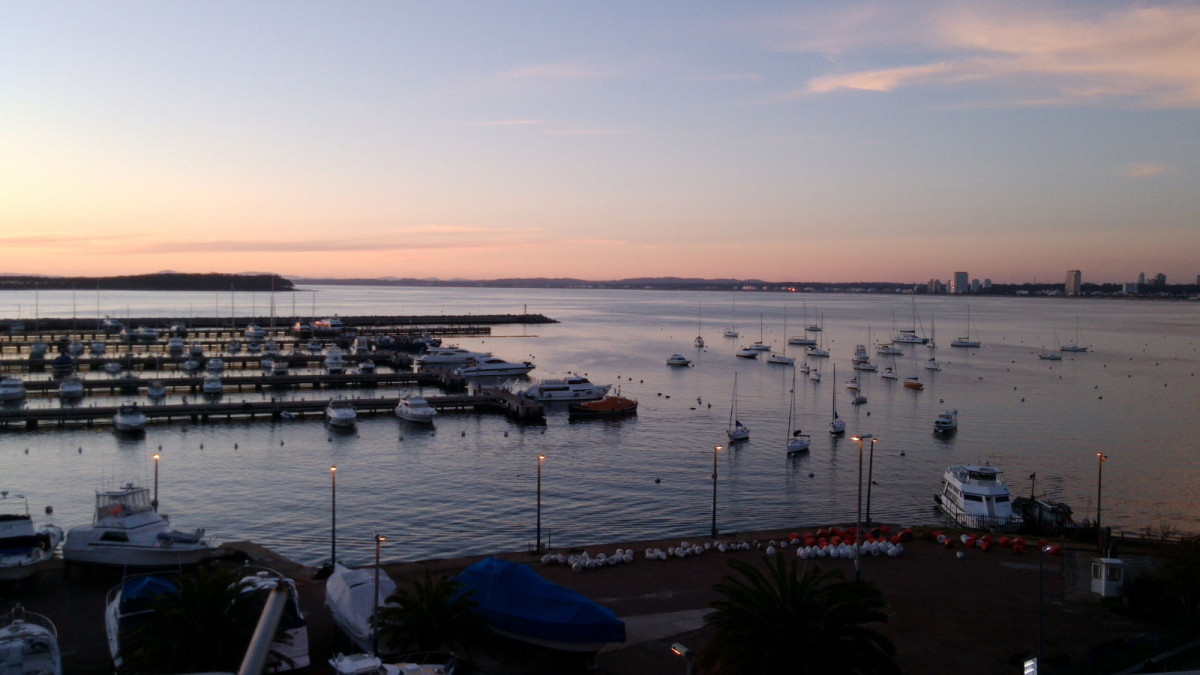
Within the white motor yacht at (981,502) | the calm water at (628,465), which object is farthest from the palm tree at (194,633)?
the white motor yacht at (981,502)

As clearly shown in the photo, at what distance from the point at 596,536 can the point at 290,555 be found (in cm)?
904

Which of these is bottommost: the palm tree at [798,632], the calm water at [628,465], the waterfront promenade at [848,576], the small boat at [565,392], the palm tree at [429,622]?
the calm water at [628,465]

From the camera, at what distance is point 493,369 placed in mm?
69062

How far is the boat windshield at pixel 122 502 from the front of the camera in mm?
Answer: 19109

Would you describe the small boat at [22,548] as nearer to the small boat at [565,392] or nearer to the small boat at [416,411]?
the small boat at [416,411]

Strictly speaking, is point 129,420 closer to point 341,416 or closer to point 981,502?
point 341,416

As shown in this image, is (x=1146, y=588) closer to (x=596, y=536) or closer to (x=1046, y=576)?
(x=1046, y=576)

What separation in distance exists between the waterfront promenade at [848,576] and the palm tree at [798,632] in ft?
0.95

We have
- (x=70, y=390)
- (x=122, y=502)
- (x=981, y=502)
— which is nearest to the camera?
(x=122, y=502)

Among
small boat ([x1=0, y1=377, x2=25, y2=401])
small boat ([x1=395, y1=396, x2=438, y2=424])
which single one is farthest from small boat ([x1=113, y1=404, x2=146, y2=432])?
small boat ([x1=395, y1=396, x2=438, y2=424])

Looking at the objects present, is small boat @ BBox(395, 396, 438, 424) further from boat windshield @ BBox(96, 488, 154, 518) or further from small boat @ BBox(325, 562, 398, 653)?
small boat @ BBox(325, 562, 398, 653)

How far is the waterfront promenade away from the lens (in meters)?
14.0

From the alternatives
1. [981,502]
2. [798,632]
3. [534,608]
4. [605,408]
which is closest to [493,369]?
[605,408]

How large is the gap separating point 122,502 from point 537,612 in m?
11.3
